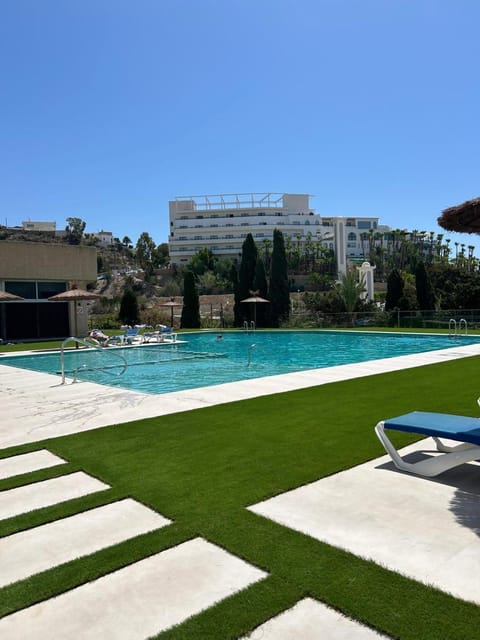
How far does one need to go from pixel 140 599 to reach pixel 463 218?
4.08 meters

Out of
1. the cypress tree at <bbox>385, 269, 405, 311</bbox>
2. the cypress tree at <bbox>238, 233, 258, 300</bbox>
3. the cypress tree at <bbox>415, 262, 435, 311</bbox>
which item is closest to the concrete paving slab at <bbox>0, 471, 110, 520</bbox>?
the cypress tree at <bbox>238, 233, 258, 300</bbox>

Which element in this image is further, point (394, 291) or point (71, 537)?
point (394, 291)

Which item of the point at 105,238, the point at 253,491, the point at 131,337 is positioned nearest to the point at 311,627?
the point at 253,491

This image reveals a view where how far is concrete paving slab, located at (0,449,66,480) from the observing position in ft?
16.3

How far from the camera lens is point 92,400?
8.73 meters

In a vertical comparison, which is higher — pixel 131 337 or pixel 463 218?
pixel 463 218

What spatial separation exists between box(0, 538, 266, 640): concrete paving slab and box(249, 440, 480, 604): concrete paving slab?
0.78 m

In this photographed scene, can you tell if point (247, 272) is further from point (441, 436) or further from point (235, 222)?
point (235, 222)

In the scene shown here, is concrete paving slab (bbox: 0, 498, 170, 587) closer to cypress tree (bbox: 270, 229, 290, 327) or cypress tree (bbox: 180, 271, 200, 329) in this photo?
cypress tree (bbox: 180, 271, 200, 329)

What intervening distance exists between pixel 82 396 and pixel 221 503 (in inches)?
237

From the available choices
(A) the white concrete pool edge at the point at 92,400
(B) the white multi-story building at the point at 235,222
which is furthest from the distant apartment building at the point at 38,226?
(A) the white concrete pool edge at the point at 92,400

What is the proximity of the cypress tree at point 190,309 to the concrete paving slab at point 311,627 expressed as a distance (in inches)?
1265

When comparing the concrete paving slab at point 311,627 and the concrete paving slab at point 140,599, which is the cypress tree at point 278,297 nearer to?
the concrete paving slab at point 140,599

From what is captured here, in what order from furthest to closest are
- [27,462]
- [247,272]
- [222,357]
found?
[247,272]
[222,357]
[27,462]
